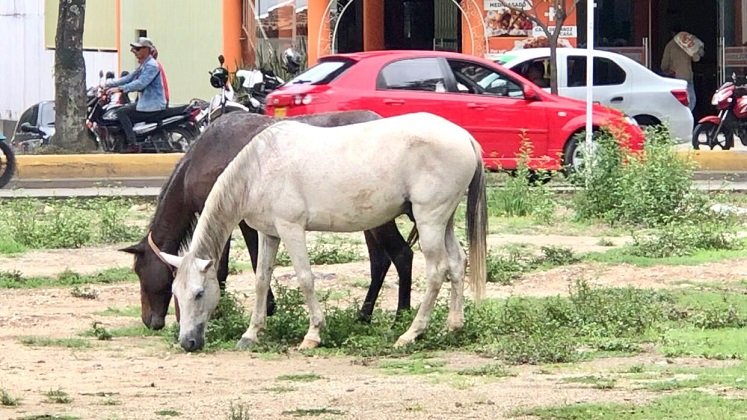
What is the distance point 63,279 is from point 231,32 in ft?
58.0

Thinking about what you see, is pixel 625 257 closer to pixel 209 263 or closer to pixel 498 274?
pixel 498 274

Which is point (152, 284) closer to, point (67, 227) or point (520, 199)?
point (67, 227)

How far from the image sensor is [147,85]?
20359mm

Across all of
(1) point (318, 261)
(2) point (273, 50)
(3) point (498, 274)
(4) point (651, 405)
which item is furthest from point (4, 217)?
(2) point (273, 50)

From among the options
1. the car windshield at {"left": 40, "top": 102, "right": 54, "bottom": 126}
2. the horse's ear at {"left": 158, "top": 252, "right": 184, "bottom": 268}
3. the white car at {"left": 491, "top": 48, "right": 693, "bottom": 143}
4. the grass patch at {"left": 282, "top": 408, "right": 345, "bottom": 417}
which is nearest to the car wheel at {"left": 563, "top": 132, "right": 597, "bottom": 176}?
the white car at {"left": 491, "top": 48, "right": 693, "bottom": 143}

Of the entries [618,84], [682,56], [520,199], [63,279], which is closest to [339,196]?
[63,279]

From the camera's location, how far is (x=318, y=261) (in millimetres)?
12633

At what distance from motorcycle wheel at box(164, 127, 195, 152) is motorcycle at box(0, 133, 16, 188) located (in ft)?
9.25

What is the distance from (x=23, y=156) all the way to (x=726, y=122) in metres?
9.42

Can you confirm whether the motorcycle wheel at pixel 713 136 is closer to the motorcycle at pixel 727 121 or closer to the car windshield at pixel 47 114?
the motorcycle at pixel 727 121

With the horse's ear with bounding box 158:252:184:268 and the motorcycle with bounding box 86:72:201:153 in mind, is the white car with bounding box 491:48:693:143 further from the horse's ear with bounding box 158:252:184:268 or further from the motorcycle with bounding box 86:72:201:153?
the horse's ear with bounding box 158:252:184:268

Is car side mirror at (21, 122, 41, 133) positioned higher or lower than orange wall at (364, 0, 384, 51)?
lower

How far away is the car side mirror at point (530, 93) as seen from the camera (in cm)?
1828

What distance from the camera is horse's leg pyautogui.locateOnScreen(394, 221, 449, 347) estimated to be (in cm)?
912
